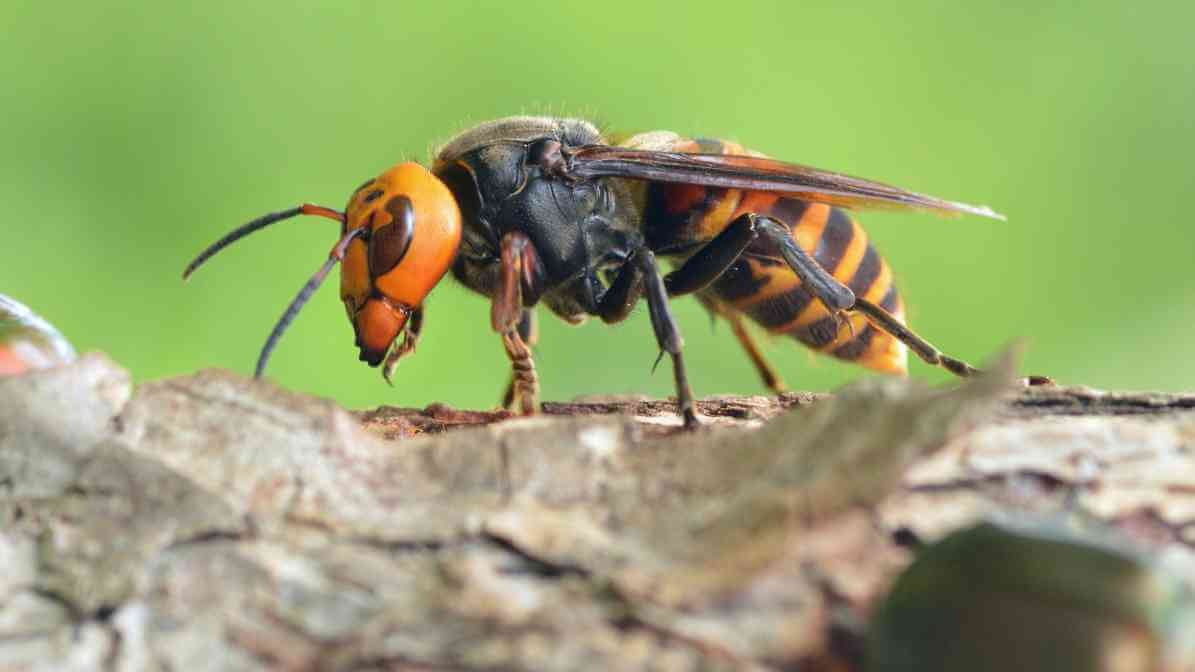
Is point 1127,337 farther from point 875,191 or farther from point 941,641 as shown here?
point 941,641

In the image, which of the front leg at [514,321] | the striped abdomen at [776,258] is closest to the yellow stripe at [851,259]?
the striped abdomen at [776,258]

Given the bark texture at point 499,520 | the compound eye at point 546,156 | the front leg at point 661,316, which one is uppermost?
the compound eye at point 546,156

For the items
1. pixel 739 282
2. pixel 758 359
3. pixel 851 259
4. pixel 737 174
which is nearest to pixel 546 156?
pixel 737 174

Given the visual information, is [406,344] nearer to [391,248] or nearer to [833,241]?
[391,248]

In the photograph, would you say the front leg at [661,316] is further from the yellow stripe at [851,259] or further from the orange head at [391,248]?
the yellow stripe at [851,259]

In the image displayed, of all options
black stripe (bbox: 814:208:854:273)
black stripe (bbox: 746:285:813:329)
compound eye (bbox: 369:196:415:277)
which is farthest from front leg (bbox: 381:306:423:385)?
black stripe (bbox: 814:208:854:273)
